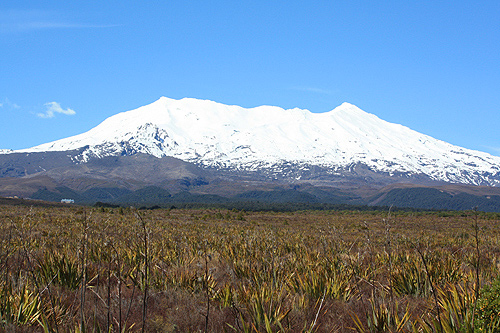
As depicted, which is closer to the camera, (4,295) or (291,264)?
(4,295)

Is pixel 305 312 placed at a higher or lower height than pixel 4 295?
lower

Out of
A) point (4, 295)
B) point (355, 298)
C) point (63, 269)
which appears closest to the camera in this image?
point (4, 295)

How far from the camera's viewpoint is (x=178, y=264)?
28.7 feet

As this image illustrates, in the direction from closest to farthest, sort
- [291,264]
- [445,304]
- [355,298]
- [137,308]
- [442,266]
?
[445,304], [137,308], [355,298], [442,266], [291,264]

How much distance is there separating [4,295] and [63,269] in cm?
209

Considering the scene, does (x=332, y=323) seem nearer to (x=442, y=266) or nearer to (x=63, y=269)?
(x=442, y=266)

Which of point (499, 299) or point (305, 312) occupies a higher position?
point (499, 299)

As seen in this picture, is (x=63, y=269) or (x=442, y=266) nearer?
(x=63, y=269)

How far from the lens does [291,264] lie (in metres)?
8.59

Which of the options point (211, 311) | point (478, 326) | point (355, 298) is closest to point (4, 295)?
point (211, 311)

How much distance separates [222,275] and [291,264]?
1.48m

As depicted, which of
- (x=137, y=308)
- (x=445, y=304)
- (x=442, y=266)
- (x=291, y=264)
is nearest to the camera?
(x=445, y=304)

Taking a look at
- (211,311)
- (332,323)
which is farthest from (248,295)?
(332,323)

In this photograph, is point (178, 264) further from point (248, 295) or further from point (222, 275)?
point (248, 295)
